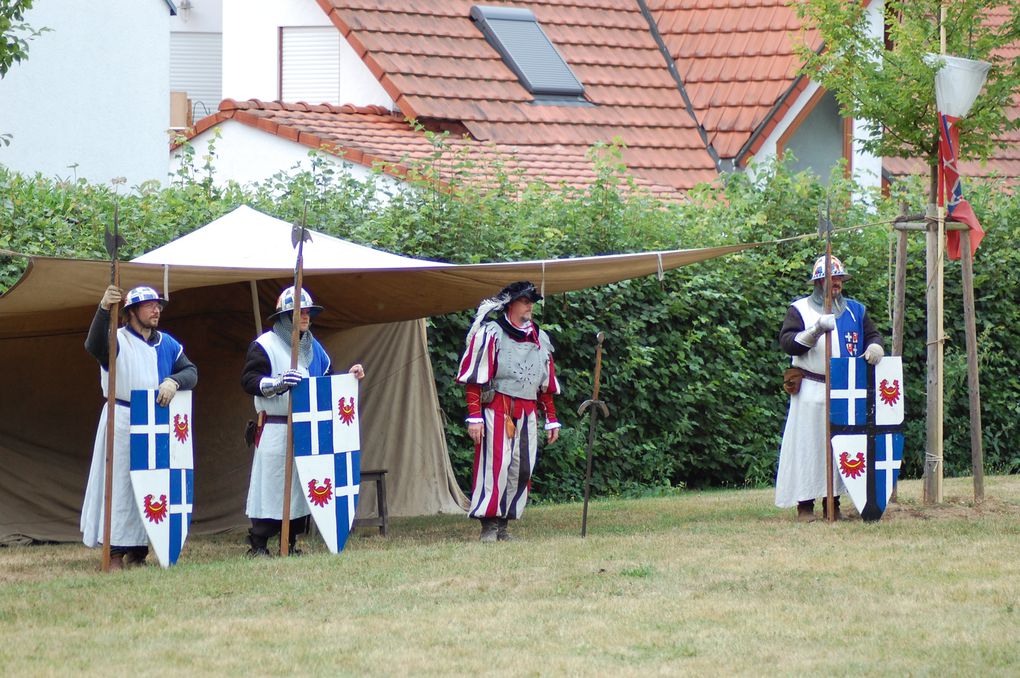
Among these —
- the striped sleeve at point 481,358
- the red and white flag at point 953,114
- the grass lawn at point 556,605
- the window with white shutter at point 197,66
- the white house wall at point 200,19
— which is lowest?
the grass lawn at point 556,605

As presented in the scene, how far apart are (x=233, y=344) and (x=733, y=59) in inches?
390

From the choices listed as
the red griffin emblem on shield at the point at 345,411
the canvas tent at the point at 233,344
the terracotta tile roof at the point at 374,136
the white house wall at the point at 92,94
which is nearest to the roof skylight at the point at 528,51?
the terracotta tile roof at the point at 374,136

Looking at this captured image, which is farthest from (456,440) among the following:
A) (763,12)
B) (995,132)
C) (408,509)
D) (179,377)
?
(763,12)

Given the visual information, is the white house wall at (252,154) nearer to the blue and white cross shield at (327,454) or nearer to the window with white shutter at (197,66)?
the blue and white cross shield at (327,454)

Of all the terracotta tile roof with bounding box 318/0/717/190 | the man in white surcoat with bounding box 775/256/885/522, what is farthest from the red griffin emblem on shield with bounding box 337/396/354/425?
the terracotta tile roof with bounding box 318/0/717/190

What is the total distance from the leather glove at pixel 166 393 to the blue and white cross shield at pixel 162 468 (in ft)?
0.10

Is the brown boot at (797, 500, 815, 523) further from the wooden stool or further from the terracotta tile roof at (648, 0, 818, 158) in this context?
the terracotta tile roof at (648, 0, 818, 158)

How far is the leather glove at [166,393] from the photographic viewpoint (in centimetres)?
866

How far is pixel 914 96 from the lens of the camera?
10.6 metres

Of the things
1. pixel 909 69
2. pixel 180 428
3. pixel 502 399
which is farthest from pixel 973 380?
pixel 180 428

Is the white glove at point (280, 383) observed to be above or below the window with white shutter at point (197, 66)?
below

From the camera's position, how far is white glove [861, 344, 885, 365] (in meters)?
9.99

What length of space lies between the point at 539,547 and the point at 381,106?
924cm

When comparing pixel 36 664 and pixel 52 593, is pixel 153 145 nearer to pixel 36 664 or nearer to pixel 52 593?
pixel 52 593
